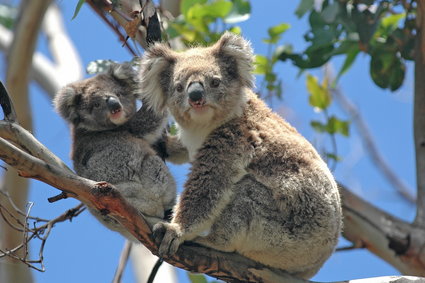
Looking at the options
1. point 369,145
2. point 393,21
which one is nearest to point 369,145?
point 369,145

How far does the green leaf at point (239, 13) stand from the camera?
213 inches

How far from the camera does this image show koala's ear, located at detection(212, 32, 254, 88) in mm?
4523

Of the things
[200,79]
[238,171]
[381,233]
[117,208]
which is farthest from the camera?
[381,233]

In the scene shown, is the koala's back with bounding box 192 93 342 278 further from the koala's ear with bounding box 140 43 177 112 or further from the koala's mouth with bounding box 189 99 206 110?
the koala's ear with bounding box 140 43 177 112

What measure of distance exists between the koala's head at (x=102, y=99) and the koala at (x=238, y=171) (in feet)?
0.89

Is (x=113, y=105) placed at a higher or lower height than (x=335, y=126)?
higher

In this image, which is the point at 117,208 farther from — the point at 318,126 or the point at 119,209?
the point at 318,126

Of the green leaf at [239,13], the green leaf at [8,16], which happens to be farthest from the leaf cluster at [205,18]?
the green leaf at [8,16]

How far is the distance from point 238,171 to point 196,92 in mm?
563

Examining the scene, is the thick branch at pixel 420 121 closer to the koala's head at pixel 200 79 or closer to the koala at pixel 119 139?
the koala's head at pixel 200 79

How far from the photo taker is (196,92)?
4.16 meters

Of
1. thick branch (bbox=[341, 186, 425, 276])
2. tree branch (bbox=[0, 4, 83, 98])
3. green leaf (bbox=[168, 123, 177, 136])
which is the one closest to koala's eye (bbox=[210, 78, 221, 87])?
green leaf (bbox=[168, 123, 177, 136])

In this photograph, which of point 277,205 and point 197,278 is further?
point 197,278

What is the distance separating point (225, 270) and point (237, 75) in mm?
1385
